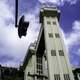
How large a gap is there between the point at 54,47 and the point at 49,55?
7.38 feet

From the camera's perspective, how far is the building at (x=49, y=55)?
3028 cm

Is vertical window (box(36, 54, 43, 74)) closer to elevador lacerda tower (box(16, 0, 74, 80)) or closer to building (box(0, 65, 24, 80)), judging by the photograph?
elevador lacerda tower (box(16, 0, 74, 80))

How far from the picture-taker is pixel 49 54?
32281 millimetres

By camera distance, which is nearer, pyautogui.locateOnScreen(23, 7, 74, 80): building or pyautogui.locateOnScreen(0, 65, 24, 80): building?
pyautogui.locateOnScreen(23, 7, 74, 80): building

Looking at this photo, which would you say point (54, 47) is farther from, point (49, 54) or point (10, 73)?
point (10, 73)

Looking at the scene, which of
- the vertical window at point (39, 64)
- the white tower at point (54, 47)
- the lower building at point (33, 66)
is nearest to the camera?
the white tower at point (54, 47)

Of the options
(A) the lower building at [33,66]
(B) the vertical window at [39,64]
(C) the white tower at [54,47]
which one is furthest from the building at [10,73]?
(C) the white tower at [54,47]

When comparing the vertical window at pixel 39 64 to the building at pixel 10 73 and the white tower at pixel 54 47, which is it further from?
the white tower at pixel 54 47

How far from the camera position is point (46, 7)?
41.7 metres

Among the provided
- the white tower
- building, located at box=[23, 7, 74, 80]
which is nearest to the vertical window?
building, located at box=[23, 7, 74, 80]

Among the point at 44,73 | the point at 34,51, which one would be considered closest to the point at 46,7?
the point at 34,51

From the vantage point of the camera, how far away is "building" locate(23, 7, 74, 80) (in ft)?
99.4

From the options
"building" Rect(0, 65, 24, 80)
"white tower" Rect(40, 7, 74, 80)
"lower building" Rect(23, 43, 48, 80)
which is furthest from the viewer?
"building" Rect(0, 65, 24, 80)

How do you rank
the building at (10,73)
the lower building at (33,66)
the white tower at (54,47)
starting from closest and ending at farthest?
the white tower at (54,47) < the lower building at (33,66) < the building at (10,73)
